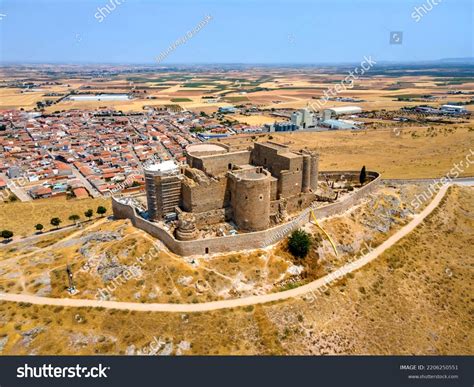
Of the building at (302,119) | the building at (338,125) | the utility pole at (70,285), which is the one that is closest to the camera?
the utility pole at (70,285)

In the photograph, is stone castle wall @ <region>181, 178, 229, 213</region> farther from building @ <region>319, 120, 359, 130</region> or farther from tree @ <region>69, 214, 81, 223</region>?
building @ <region>319, 120, 359, 130</region>

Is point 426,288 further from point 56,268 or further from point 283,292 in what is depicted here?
point 56,268

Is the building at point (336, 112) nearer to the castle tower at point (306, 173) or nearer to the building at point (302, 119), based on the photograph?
the building at point (302, 119)

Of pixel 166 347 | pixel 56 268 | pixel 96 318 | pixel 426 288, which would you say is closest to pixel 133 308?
pixel 96 318

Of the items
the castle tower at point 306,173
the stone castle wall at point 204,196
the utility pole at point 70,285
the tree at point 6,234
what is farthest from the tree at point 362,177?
the tree at point 6,234

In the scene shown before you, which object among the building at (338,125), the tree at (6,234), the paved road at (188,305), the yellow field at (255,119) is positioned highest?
the building at (338,125)

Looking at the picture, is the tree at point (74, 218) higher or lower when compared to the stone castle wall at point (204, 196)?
lower

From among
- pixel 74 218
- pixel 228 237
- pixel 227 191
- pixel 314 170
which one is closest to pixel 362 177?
pixel 314 170
